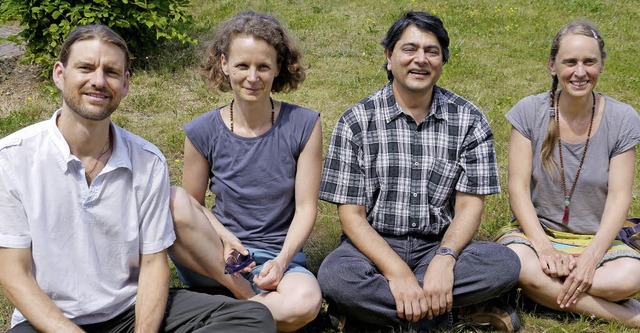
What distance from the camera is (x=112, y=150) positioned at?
130 inches

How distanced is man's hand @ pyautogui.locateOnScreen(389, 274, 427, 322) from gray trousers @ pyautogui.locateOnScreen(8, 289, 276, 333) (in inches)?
28.6

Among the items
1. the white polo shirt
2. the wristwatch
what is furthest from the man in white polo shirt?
the wristwatch

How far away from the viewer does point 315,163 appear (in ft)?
13.2

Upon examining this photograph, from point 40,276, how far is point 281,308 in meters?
1.17

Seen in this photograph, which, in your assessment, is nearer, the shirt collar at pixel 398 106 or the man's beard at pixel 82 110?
the man's beard at pixel 82 110

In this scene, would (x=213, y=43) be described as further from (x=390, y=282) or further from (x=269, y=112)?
(x=390, y=282)

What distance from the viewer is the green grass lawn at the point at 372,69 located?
6.05 meters

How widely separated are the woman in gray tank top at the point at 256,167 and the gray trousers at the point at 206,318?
0.97 feet

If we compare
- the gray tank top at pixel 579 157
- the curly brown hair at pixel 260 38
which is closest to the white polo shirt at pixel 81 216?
the curly brown hair at pixel 260 38

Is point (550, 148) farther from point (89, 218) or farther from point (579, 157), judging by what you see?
point (89, 218)

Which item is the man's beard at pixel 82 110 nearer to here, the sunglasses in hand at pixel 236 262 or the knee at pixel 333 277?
the sunglasses in hand at pixel 236 262

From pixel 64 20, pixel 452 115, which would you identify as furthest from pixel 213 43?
pixel 64 20

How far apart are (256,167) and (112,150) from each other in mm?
907

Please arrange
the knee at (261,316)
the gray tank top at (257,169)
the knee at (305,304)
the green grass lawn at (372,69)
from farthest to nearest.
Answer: the green grass lawn at (372,69) → the gray tank top at (257,169) → the knee at (305,304) → the knee at (261,316)
